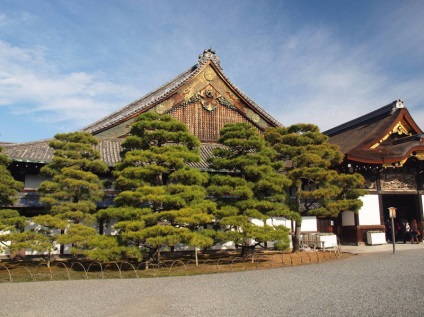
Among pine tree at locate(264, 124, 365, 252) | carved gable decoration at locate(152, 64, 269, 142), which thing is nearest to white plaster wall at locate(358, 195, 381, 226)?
pine tree at locate(264, 124, 365, 252)

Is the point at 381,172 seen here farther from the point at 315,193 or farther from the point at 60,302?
the point at 60,302

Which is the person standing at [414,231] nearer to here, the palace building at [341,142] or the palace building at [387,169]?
the palace building at [387,169]

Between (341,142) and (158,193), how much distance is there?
1812 centimetres

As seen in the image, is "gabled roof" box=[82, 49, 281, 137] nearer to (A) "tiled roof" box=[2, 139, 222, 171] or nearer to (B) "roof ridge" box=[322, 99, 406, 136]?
(A) "tiled roof" box=[2, 139, 222, 171]

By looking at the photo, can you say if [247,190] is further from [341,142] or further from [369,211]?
[341,142]

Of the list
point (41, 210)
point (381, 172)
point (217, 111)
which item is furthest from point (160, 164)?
point (381, 172)

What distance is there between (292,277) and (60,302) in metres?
6.73

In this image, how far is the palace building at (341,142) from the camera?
20391 millimetres

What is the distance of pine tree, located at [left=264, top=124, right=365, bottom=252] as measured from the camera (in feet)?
53.9

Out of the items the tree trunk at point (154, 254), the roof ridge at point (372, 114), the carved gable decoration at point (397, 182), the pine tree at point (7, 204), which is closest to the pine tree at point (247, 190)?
the tree trunk at point (154, 254)

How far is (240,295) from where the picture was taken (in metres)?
8.80

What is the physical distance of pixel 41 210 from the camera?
16.2 metres

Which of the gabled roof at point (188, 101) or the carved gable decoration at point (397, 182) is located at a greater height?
the gabled roof at point (188, 101)

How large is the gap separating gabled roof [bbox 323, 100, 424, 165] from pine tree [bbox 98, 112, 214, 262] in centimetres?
1043
